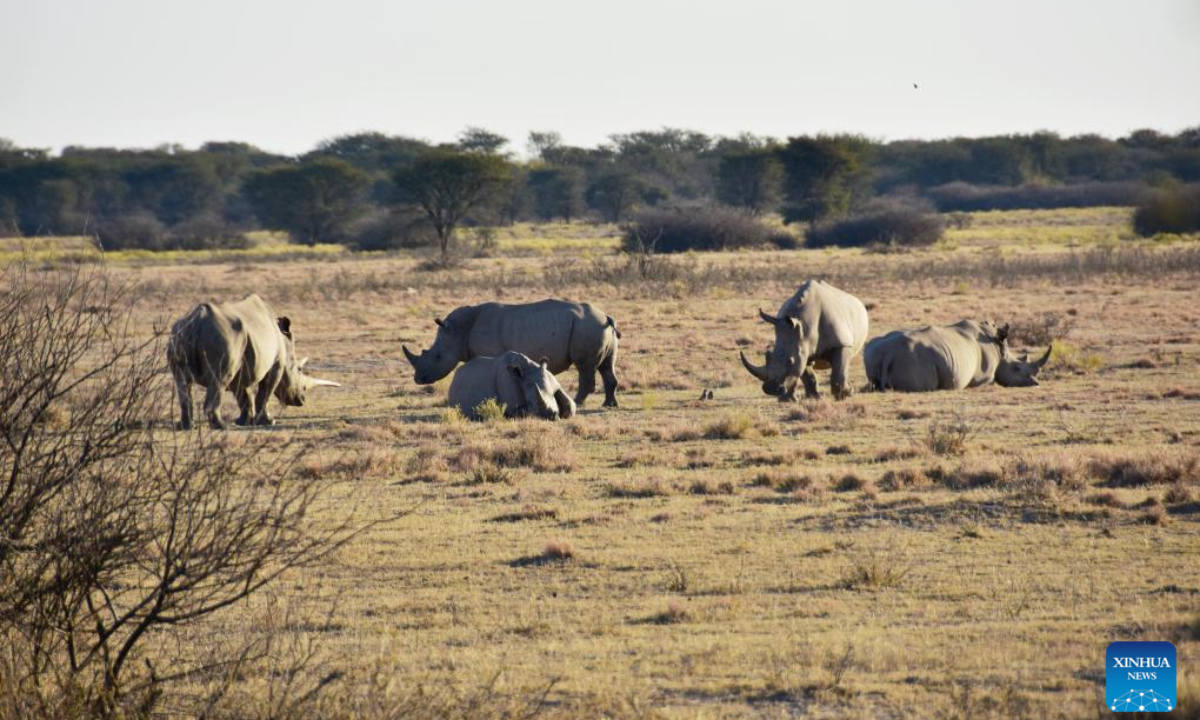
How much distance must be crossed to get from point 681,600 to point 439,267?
41854 mm

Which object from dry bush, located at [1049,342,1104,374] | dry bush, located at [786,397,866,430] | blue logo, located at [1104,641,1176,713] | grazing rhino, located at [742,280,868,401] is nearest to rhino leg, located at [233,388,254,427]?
grazing rhino, located at [742,280,868,401]

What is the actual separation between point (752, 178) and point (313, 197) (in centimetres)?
2371

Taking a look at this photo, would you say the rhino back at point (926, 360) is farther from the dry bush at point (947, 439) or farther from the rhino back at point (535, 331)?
the rhino back at point (535, 331)

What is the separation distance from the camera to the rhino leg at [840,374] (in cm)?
1812

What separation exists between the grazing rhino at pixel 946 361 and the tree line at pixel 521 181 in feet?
139

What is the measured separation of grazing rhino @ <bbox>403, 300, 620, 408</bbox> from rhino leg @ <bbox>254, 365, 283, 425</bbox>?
1640 mm

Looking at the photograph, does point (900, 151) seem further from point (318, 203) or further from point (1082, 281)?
point (1082, 281)

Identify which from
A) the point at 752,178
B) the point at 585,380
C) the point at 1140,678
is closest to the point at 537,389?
the point at 585,380

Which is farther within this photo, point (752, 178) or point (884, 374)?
point (752, 178)

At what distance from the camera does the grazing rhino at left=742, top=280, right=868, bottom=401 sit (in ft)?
57.8

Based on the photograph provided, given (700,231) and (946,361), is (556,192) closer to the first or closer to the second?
(700,231)

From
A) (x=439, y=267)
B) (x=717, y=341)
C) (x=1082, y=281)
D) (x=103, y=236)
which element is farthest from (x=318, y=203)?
(x=717, y=341)

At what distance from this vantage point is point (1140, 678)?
650 cm

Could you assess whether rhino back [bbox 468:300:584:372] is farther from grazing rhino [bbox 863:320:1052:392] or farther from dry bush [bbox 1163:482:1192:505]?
dry bush [bbox 1163:482:1192:505]
